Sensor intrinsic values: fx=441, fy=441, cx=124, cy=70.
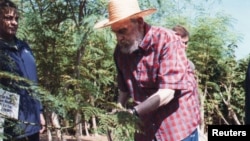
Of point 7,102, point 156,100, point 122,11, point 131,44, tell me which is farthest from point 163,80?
point 7,102

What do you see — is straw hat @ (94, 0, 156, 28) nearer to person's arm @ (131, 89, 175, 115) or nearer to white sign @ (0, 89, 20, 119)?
person's arm @ (131, 89, 175, 115)

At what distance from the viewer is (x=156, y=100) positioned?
2150mm

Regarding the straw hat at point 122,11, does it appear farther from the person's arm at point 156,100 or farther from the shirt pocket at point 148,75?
the person's arm at point 156,100

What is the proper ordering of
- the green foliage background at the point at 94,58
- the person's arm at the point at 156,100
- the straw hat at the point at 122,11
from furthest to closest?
the straw hat at the point at 122,11, the person's arm at the point at 156,100, the green foliage background at the point at 94,58

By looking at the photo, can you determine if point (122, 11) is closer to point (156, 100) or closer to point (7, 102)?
point (156, 100)

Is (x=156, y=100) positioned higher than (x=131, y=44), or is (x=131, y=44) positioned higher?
(x=131, y=44)

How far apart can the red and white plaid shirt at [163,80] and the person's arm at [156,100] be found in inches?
1.1

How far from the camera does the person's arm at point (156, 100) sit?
2055mm

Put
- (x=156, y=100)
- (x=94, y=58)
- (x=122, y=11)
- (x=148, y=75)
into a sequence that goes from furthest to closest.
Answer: (x=94, y=58)
(x=148, y=75)
(x=122, y=11)
(x=156, y=100)

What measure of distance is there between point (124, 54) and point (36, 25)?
2537mm

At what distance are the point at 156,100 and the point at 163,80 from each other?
13 cm

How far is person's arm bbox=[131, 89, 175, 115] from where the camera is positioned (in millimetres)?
2055

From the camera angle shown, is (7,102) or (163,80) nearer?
(7,102)

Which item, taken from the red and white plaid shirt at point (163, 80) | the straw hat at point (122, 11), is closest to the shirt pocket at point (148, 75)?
the red and white plaid shirt at point (163, 80)
